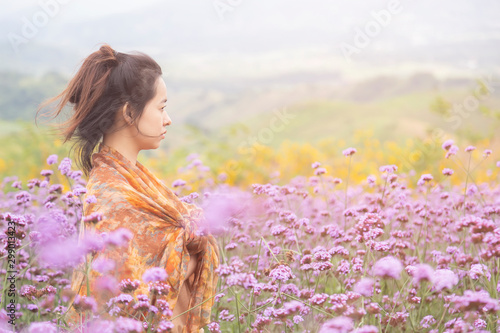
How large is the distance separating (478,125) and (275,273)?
7.63m

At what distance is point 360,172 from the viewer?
20.4 ft

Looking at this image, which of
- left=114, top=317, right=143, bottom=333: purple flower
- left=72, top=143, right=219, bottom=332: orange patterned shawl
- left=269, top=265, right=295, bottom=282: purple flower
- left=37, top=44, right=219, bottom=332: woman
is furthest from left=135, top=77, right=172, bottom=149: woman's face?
left=114, top=317, right=143, bottom=333: purple flower

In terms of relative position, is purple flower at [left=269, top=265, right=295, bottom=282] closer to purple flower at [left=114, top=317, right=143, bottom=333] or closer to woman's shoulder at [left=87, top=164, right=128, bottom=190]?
purple flower at [left=114, top=317, right=143, bottom=333]

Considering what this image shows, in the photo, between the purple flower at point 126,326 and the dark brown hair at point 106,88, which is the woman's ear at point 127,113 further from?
the purple flower at point 126,326

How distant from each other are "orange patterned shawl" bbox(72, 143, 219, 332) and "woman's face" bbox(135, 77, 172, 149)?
10cm

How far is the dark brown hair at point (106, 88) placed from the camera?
6.26 feet

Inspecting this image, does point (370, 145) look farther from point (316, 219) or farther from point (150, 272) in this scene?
point (150, 272)

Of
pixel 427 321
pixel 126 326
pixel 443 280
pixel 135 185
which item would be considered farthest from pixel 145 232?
pixel 427 321

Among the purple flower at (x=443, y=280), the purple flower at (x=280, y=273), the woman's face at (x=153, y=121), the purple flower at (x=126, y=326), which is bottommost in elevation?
the purple flower at (x=280, y=273)

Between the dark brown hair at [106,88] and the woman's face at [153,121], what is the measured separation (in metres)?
0.02

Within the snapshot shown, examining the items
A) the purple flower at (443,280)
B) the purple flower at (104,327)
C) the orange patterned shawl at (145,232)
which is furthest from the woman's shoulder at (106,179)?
the purple flower at (443,280)

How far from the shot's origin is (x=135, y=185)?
6.02ft

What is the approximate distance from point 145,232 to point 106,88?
1.95ft

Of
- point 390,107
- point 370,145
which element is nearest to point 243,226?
point 370,145
